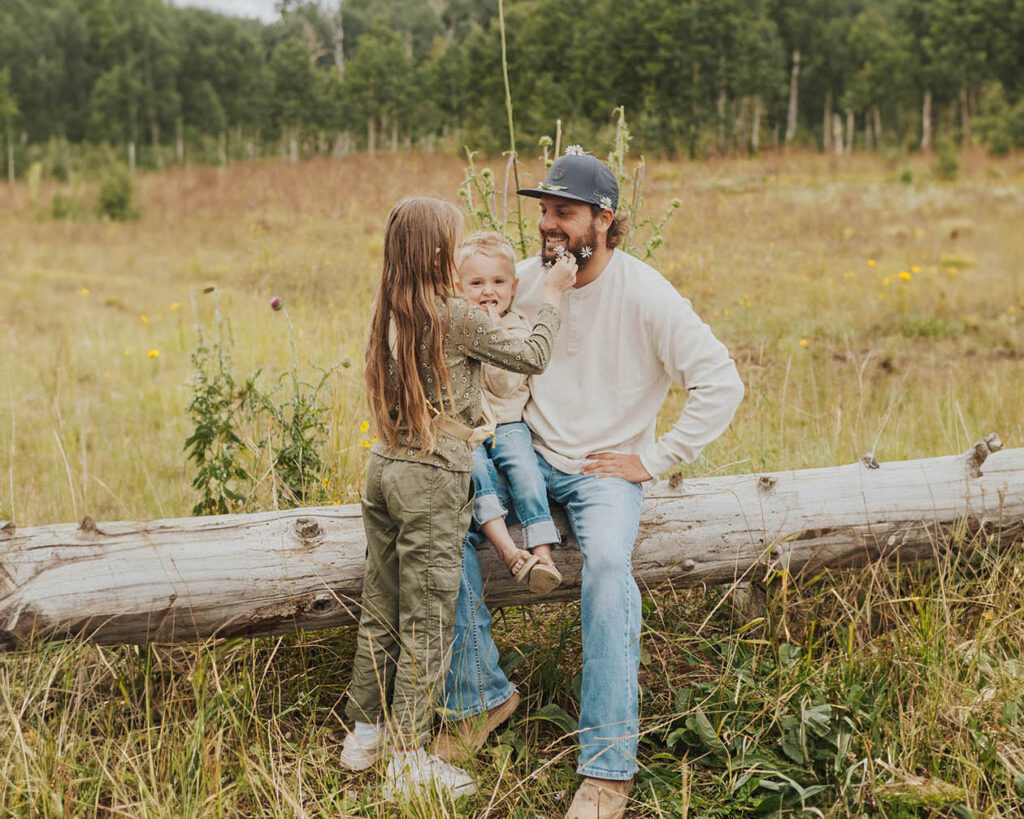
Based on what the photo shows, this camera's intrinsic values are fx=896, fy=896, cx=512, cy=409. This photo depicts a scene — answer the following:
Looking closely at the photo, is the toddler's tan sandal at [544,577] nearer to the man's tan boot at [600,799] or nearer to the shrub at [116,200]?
the man's tan boot at [600,799]

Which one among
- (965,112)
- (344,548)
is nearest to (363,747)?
(344,548)

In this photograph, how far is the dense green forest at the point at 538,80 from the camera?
2920 centimetres

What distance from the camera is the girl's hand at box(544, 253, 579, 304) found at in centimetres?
268

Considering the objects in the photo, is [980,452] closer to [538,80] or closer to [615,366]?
[615,366]

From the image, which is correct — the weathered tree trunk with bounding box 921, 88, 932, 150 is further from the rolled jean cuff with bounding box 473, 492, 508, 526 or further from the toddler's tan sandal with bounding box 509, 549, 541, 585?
the toddler's tan sandal with bounding box 509, 549, 541, 585

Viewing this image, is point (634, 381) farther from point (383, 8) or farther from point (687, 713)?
point (383, 8)

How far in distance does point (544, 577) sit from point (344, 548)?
67 cm

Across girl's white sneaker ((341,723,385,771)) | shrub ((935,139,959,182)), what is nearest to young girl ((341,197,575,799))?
girl's white sneaker ((341,723,385,771))

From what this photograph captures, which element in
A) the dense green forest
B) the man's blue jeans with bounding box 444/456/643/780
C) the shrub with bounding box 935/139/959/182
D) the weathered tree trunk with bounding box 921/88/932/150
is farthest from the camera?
the weathered tree trunk with bounding box 921/88/932/150

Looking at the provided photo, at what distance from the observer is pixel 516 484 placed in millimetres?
2740

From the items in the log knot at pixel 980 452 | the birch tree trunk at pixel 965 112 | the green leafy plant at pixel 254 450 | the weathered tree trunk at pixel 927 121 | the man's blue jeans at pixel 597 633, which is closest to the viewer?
the man's blue jeans at pixel 597 633

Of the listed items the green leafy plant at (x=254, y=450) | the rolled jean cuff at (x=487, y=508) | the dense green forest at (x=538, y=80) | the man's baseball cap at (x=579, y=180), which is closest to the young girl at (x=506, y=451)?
the rolled jean cuff at (x=487, y=508)

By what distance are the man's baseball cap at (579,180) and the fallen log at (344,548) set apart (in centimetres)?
97

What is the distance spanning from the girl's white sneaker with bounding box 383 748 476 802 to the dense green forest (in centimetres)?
1557
